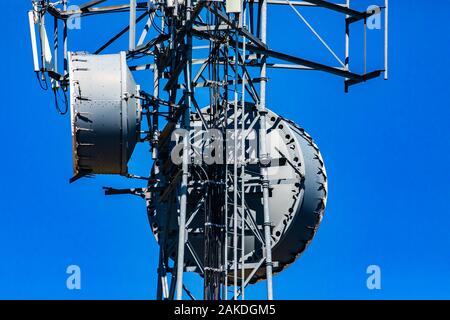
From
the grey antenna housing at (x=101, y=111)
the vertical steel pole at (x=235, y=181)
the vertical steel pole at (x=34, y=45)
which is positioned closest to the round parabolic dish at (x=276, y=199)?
the vertical steel pole at (x=235, y=181)

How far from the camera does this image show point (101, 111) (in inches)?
1526

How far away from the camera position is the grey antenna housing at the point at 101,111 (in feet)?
127

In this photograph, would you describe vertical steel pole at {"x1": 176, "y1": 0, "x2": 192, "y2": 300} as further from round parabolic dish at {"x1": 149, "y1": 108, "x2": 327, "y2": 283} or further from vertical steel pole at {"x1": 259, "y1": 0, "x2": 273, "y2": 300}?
vertical steel pole at {"x1": 259, "y1": 0, "x2": 273, "y2": 300}

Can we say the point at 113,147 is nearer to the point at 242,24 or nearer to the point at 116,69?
the point at 116,69

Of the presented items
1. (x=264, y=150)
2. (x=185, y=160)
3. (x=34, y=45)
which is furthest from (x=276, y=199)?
(x=34, y=45)

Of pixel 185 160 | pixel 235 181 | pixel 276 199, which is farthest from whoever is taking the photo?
pixel 276 199

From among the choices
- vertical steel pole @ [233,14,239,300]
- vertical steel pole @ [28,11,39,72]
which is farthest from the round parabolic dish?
vertical steel pole @ [28,11,39,72]

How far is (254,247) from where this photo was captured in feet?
140

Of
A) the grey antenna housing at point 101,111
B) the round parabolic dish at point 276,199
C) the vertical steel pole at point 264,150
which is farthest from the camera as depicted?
the round parabolic dish at point 276,199

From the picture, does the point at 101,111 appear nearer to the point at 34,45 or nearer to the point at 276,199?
the point at 34,45

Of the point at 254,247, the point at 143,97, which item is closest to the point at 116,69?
the point at 143,97

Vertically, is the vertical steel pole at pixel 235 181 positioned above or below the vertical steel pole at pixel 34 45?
below

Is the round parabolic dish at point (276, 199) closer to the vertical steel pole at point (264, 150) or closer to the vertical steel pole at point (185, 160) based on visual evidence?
the vertical steel pole at point (264, 150)

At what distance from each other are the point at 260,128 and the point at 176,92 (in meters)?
2.62
